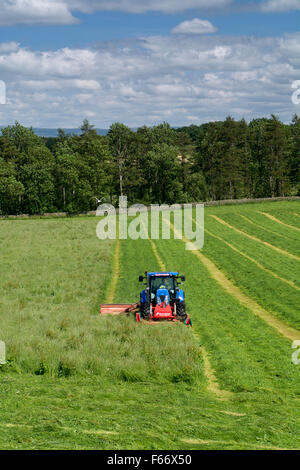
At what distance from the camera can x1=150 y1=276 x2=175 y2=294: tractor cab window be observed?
2188cm

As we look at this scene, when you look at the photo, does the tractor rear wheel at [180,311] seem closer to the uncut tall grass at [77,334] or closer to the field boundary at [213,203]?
the uncut tall grass at [77,334]

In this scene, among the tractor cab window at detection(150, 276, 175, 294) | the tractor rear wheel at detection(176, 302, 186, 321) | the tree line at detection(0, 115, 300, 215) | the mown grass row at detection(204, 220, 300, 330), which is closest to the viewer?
the tractor rear wheel at detection(176, 302, 186, 321)

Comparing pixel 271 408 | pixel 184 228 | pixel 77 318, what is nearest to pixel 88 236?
pixel 184 228

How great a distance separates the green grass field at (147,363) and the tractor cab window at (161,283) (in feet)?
5.88

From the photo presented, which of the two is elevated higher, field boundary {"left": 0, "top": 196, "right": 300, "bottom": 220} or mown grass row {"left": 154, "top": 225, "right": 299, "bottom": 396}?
field boundary {"left": 0, "top": 196, "right": 300, "bottom": 220}

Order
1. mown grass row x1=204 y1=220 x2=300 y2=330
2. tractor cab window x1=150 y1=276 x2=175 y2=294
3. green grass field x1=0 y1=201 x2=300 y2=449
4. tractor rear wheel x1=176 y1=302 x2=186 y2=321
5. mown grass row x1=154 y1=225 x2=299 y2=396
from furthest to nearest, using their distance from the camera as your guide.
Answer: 1. mown grass row x1=204 y1=220 x2=300 y2=330
2. tractor cab window x1=150 y1=276 x2=175 y2=294
3. tractor rear wheel x1=176 y1=302 x2=186 y2=321
4. mown grass row x1=154 y1=225 x2=299 y2=396
5. green grass field x1=0 y1=201 x2=300 y2=449

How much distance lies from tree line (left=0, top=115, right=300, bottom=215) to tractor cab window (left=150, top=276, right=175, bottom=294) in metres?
69.4

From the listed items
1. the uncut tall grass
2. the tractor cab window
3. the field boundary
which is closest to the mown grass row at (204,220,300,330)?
the tractor cab window

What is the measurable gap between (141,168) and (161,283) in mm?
82700

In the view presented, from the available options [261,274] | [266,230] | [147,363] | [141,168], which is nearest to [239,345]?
[147,363]

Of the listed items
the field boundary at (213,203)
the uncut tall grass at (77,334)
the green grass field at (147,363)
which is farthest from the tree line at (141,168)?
the uncut tall grass at (77,334)

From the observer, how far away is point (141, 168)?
338 ft

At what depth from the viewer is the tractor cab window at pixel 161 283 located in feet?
71.8

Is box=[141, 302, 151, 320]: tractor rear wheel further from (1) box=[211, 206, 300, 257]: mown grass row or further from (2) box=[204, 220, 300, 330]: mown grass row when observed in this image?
(1) box=[211, 206, 300, 257]: mown grass row
